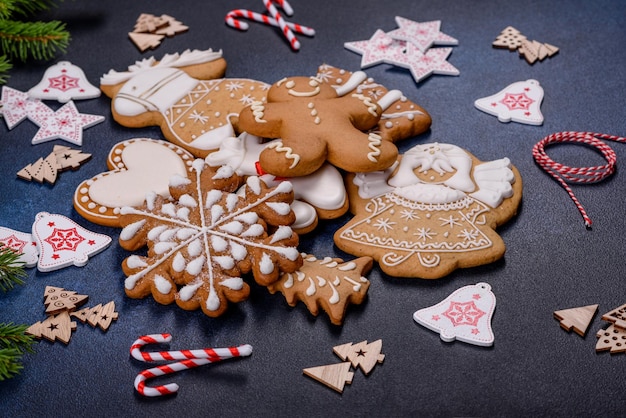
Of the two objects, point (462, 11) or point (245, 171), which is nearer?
point (245, 171)

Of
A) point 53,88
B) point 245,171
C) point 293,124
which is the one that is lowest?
point 53,88

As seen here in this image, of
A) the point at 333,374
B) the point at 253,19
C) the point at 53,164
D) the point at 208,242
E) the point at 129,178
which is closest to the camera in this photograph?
the point at 333,374

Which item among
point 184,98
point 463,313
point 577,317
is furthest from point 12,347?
point 577,317

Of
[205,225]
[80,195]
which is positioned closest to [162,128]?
[80,195]

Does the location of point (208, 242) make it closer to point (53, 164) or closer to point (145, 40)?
point (53, 164)

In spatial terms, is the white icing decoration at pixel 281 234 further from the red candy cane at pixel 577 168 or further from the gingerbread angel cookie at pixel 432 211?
the red candy cane at pixel 577 168

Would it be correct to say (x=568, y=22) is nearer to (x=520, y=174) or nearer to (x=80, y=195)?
(x=520, y=174)
